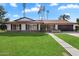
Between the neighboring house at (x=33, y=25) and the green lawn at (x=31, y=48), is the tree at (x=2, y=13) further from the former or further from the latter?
the green lawn at (x=31, y=48)

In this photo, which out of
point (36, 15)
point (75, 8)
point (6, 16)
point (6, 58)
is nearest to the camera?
point (6, 58)

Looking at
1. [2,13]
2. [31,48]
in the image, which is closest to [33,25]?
[2,13]

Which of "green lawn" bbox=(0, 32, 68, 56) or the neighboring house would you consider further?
the neighboring house

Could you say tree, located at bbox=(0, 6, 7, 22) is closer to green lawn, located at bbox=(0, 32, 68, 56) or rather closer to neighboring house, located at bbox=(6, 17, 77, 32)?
neighboring house, located at bbox=(6, 17, 77, 32)

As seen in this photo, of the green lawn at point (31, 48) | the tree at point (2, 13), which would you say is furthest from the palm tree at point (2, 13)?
the green lawn at point (31, 48)

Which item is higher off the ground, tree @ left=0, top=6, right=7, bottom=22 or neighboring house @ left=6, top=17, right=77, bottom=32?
tree @ left=0, top=6, right=7, bottom=22

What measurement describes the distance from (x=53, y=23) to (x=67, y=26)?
2.62 meters

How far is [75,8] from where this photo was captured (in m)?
32.7

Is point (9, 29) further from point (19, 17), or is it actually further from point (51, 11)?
point (51, 11)

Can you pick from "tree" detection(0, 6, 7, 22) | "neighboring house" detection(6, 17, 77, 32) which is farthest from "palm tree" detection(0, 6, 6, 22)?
"neighboring house" detection(6, 17, 77, 32)

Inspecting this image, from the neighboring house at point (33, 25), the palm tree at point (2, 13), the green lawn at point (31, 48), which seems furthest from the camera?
the palm tree at point (2, 13)

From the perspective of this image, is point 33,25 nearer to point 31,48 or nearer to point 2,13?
point 2,13

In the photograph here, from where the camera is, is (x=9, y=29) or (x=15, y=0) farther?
(x=9, y=29)

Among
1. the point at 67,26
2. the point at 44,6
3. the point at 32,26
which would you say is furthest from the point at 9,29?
the point at 67,26
